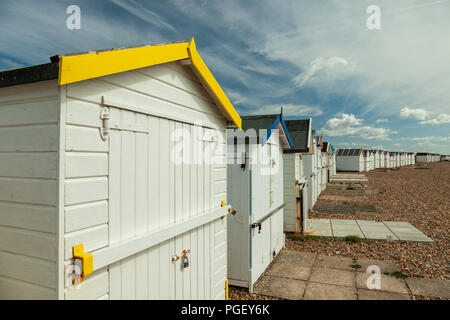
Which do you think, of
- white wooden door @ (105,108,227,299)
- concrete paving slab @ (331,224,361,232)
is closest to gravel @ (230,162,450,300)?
concrete paving slab @ (331,224,361,232)

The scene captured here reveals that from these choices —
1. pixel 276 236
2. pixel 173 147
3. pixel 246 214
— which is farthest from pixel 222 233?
pixel 276 236

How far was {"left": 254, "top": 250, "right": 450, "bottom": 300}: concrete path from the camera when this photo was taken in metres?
5.57

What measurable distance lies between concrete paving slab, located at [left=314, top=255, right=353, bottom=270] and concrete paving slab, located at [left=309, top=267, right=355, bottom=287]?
215 millimetres

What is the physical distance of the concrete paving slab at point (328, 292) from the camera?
548cm

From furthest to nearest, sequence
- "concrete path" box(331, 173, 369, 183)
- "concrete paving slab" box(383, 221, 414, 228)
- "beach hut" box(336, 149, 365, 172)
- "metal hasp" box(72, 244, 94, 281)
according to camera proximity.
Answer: "beach hut" box(336, 149, 365, 172), "concrete path" box(331, 173, 369, 183), "concrete paving slab" box(383, 221, 414, 228), "metal hasp" box(72, 244, 94, 281)

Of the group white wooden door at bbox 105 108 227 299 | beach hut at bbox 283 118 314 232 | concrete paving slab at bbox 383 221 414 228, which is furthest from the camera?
concrete paving slab at bbox 383 221 414 228

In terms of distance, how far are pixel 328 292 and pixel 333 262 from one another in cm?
176

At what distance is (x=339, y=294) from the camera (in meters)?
5.61

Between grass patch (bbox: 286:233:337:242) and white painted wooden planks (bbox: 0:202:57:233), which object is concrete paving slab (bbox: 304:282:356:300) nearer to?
grass patch (bbox: 286:233:337:242)

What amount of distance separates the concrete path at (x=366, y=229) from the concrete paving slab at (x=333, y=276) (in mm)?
3099

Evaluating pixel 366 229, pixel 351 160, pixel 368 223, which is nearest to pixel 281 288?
pixel 366 229
